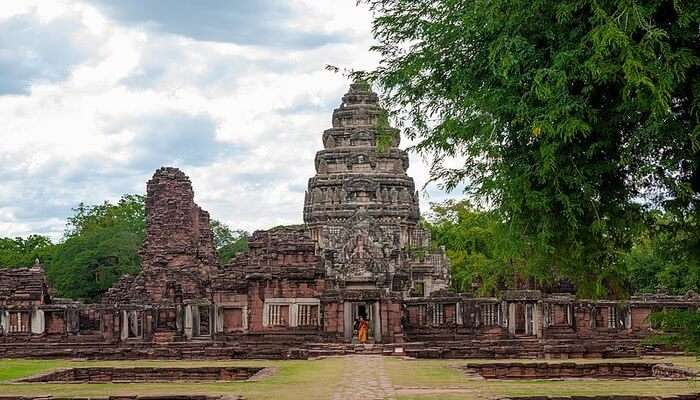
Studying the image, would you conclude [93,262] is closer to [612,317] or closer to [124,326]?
[124,326]

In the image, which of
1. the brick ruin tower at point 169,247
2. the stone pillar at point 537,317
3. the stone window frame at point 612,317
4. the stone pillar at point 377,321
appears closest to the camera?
the stone pillar at point 377,321

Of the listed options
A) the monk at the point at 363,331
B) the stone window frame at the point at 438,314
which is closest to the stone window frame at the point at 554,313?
the stone window frame at the point at 438,314

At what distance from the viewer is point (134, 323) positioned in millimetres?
41312

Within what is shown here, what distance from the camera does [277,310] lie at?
41.5m

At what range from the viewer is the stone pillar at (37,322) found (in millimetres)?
40469

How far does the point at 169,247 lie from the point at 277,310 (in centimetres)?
727

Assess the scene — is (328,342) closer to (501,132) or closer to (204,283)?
(204,283)

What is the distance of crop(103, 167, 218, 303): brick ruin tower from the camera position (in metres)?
45.9

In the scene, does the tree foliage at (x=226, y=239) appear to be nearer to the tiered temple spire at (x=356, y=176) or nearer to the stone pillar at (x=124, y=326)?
the tiered temple spire at (x=356, y=176)

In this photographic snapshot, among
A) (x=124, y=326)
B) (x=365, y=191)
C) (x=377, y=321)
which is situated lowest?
(x=124, y=326)

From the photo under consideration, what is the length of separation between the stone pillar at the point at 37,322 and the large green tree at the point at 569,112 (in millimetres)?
30435

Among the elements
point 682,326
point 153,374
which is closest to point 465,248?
point 153,374

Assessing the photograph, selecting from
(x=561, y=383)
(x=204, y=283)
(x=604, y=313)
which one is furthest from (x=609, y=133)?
(x=204, y=283)

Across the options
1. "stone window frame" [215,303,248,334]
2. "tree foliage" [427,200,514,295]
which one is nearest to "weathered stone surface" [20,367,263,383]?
"stone window frame" [215,303,248,334]
